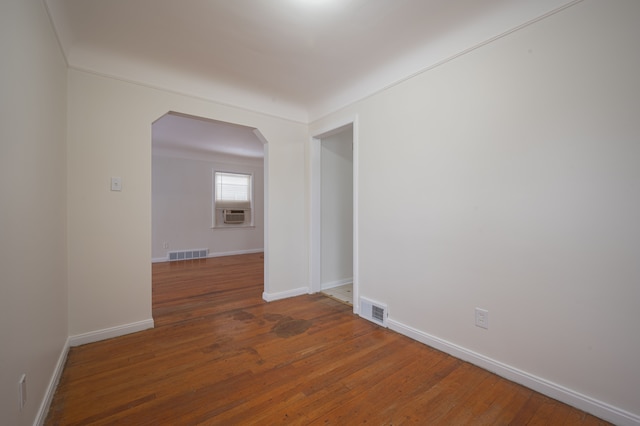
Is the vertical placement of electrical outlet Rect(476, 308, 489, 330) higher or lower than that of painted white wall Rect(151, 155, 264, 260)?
lower

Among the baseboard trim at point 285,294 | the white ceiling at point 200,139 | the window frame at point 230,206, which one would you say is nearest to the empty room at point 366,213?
the baseboard trim at point 285,294

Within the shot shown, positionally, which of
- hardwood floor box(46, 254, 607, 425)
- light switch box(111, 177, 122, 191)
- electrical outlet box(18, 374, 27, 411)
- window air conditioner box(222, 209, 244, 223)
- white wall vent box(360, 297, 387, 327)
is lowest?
hardwood floor box(46, 254, 607, 425)

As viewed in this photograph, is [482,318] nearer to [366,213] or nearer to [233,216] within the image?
[366,213]

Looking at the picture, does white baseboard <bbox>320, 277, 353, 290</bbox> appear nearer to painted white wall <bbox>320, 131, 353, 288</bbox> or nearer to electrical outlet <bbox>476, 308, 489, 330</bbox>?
painted white wall <bbox>320, 131, 353, 288</bbox>

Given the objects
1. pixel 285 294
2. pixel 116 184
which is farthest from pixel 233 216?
pixel 116 184

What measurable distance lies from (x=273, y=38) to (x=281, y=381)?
2.57 meters

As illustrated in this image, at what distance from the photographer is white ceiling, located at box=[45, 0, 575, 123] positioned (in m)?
1.79

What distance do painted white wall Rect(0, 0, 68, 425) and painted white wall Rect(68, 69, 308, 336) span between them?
261 mm

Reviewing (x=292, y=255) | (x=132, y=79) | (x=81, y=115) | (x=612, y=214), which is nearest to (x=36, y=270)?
(x=81, y=115)

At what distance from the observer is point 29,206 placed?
1336 millimetres

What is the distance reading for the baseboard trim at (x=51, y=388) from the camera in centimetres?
137

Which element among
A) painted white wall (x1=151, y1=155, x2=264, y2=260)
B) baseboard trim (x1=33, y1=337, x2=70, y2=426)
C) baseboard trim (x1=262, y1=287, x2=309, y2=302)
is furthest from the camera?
painted white wall (x1=151, y1=155, x2=264, y2=260)

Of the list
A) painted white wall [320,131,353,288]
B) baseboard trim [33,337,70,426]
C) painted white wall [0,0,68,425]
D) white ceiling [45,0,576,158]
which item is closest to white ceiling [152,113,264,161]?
white ceiling [45,0,576,158]

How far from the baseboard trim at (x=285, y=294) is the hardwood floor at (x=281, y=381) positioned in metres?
0.51
